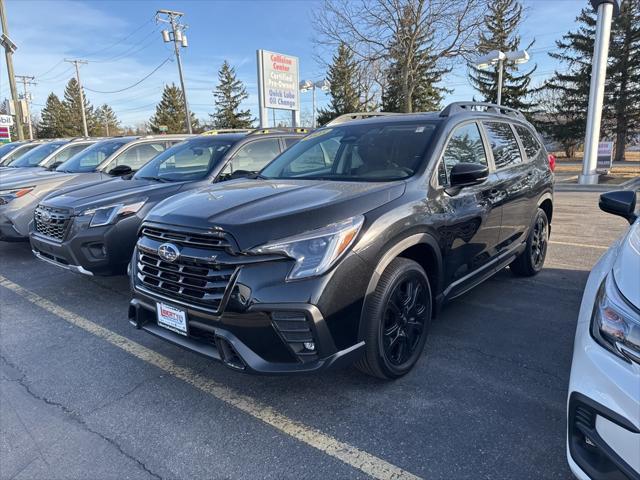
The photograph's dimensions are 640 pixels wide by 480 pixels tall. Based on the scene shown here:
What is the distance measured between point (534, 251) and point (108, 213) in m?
4.68

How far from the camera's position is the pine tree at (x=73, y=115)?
66.9 metres

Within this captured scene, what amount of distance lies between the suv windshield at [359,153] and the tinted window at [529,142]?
1.76m

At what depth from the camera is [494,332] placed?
3730 millimetres

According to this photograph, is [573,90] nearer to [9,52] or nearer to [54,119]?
[9,52]

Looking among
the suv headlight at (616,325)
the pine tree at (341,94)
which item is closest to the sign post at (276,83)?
the suv headlight at (616,325)

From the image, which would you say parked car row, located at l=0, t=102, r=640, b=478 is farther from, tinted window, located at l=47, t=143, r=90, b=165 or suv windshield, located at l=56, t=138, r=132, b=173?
tinted window, located at l=47, t=143, r=90, b=165

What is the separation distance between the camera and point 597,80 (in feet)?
46.4

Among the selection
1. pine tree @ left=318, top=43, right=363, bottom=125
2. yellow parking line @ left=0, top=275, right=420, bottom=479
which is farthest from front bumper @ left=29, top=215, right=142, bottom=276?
pine tree @ left=318, top=43, right=363, bottom=125

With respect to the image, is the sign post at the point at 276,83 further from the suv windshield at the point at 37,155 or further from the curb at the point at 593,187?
the curb at the point at 593,187

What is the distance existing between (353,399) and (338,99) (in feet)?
148

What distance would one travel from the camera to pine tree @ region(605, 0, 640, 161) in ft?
90.0

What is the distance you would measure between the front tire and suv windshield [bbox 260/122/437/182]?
0.76 m

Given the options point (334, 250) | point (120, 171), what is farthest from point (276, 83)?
point (334, 250)

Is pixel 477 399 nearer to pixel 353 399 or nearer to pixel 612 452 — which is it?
pixel 353 399
